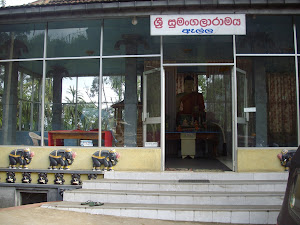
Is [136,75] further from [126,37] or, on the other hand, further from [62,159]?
[62,159]

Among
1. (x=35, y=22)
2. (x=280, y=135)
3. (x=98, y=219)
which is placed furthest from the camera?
(x=35, y=22)

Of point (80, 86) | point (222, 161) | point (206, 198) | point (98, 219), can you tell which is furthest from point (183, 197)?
point (80, 86)

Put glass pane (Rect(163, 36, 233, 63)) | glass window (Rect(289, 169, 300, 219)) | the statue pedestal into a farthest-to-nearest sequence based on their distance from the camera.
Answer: the statue pedestal, glass pane (Rect(163, 36, 233, 63)), glass window (Rect(289, 169, 300, 219))

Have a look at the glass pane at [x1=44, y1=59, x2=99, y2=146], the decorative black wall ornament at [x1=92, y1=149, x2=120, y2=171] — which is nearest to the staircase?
the decorative black wall ornament at [x1=92, y1=149, x2=120, y2=171]

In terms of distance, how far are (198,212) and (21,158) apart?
4.46 meters

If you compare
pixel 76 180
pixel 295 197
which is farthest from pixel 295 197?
pixel 76 180

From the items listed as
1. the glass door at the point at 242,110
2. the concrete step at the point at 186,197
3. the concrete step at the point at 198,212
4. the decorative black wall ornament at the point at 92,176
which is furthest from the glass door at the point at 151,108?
the concrete step at the point at 198,212

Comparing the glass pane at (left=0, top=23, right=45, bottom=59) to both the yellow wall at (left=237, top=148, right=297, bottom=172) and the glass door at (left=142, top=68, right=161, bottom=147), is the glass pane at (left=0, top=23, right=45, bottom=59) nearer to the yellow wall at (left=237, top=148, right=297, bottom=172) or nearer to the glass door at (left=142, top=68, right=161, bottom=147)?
the glass door at (left=142, top=68, right=161, bottom=147)

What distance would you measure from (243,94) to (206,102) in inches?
132

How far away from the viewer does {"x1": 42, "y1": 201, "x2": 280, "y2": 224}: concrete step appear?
4.94m

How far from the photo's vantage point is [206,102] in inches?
409

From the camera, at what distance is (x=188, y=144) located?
29.5 feet

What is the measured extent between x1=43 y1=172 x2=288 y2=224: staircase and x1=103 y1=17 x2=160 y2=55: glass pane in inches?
118

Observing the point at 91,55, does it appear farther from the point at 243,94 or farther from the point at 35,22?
the point at 243,94
